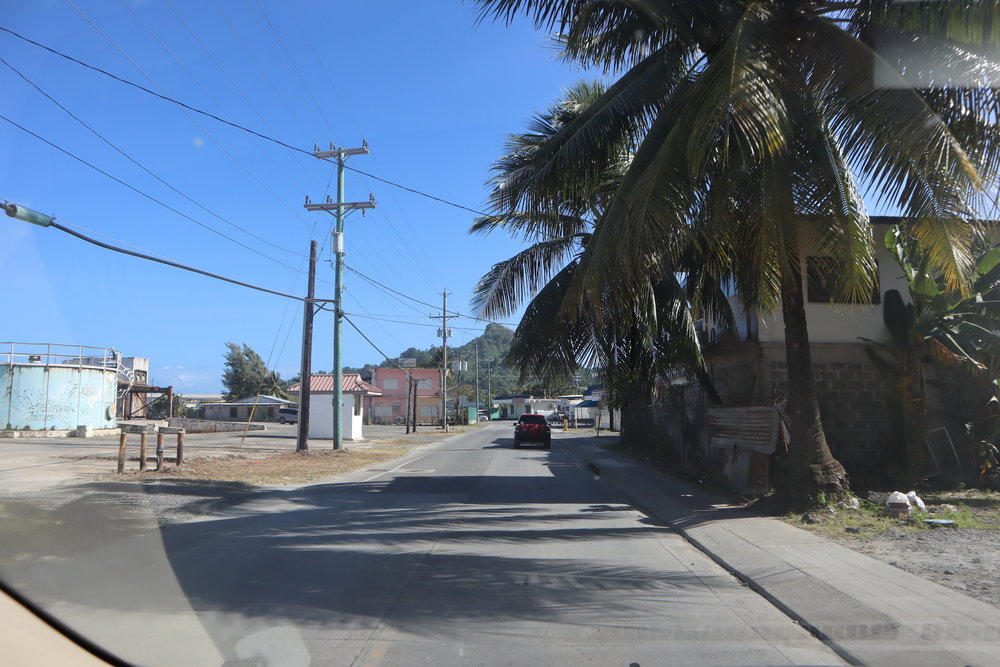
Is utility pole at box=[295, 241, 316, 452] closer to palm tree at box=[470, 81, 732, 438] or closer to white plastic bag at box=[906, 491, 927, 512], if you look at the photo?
palm tree at box=[470, 81, 732, 438]

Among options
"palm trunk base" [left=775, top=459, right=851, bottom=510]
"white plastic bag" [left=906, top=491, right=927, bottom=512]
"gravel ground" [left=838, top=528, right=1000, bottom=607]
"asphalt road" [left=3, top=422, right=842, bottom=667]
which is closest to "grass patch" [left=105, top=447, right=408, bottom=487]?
"asphalt road" [left=3, top=422, right=842, bottom=667]

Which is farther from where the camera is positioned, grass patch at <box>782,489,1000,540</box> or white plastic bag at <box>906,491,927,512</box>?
white plastic bag at <box>906,491,927,512</box>

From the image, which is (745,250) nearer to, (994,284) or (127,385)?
(994,284)

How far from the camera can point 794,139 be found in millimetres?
10352

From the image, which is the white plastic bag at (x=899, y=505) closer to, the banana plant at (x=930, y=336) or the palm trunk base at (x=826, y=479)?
the palm trunk base at (x=826, y=479)

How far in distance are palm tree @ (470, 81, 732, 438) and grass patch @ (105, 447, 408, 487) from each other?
6.50 metres

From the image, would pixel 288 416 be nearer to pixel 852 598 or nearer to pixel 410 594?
pixel 410 594

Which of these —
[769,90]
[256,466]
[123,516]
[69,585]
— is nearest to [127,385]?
[256,466]

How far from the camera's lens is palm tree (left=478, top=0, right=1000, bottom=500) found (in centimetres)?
877

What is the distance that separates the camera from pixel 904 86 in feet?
29.6

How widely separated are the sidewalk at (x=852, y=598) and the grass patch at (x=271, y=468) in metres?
10.6

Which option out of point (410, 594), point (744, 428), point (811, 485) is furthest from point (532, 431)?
point (410, 594)

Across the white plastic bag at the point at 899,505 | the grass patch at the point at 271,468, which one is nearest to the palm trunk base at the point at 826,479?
the white plastic bag at the point at 899,505

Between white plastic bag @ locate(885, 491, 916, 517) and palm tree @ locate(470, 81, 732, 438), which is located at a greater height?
palm tree @ locate(470, 81, 732, 438)
